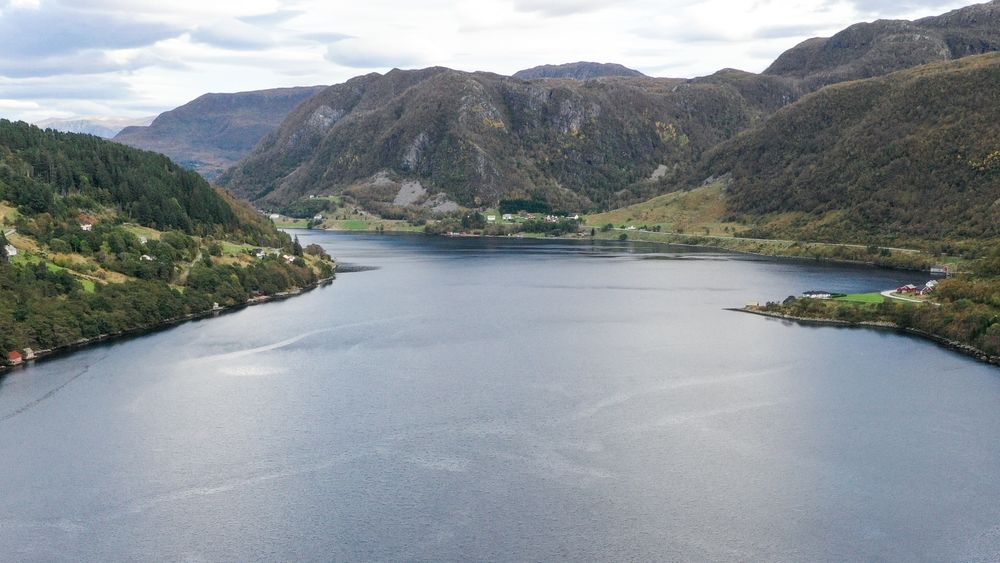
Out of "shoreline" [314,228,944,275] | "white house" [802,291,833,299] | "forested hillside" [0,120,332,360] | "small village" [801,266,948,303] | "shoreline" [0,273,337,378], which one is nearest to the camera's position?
"shoreline" [0,273,337,378]

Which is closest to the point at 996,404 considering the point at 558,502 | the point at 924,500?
the point at 924,500

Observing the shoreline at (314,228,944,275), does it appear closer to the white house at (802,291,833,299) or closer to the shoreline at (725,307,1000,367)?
the white house at (802,291,833,299)

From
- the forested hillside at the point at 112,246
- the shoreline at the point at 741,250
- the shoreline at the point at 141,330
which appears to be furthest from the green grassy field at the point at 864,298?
the forested hillside at the point at 112,246

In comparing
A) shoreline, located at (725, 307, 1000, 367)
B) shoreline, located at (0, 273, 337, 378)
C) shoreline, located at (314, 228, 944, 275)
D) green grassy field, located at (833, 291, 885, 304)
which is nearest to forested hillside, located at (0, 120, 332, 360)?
shoreline, located at (0, 273, 337, 378)

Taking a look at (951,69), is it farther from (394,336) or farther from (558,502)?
(558,502)

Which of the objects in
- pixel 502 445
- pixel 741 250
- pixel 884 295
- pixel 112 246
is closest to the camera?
pixel 502 445

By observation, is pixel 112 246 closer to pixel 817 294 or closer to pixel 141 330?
pixel 141 330

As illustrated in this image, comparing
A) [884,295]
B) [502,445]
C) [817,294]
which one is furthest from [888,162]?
[502,445]
